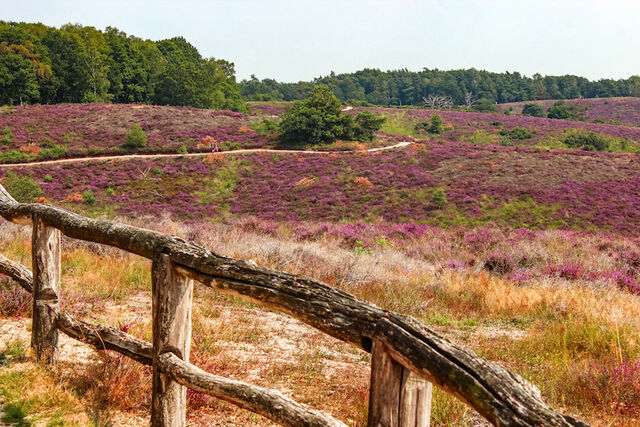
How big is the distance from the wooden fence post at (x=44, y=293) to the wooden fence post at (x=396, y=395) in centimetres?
312

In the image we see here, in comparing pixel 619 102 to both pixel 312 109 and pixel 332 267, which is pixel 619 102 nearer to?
pixel 312 109

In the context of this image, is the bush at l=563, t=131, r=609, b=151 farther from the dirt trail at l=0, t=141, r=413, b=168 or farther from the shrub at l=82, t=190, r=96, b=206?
the shrub at l=82, t=190, r=96, b=206

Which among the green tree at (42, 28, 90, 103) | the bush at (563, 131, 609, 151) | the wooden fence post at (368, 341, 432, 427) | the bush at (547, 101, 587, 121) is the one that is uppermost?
the green tree at (42, 28, 90, 103)

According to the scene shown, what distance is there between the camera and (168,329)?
2.75 m

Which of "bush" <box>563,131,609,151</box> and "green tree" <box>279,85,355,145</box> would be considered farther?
"bush" <box>563,131,609,151</box>

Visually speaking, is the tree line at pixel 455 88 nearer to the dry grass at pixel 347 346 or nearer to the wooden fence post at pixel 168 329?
the dry grass at pixel 347 346

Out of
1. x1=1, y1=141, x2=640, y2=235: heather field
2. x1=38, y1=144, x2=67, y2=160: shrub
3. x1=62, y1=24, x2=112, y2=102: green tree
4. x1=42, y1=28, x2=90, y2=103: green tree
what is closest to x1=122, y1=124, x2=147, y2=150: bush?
x1=1, y1=141, x2=640, y2=235: heather field

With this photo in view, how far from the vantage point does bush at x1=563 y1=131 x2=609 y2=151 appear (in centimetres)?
4116

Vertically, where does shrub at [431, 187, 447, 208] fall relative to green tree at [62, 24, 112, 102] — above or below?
below

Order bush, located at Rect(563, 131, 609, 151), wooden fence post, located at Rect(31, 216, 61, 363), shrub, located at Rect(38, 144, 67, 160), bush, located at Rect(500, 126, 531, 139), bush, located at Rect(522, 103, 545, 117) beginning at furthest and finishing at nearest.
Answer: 1. bush, located at Rect(522, 103, 545, 117)
2. bush, located at Rect(500, 126, 531, 139)
3. bush, located at Rect(563, 131, 609, 151)
4. shrub, located at Rect(38, 144, 67, 160)
5. wooden fence post, located at Rect(31, 216, 61, 363)

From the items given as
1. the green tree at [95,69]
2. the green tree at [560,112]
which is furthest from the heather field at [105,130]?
the green tree at [560,112]

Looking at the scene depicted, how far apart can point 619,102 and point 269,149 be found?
6480 cm

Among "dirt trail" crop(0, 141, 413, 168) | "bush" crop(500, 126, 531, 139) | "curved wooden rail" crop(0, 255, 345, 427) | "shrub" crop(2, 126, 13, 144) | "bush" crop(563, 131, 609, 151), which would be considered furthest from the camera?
"bush" crop(500, 126, 531, 139)

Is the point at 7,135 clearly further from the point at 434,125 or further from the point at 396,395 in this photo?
the point at 434,125
